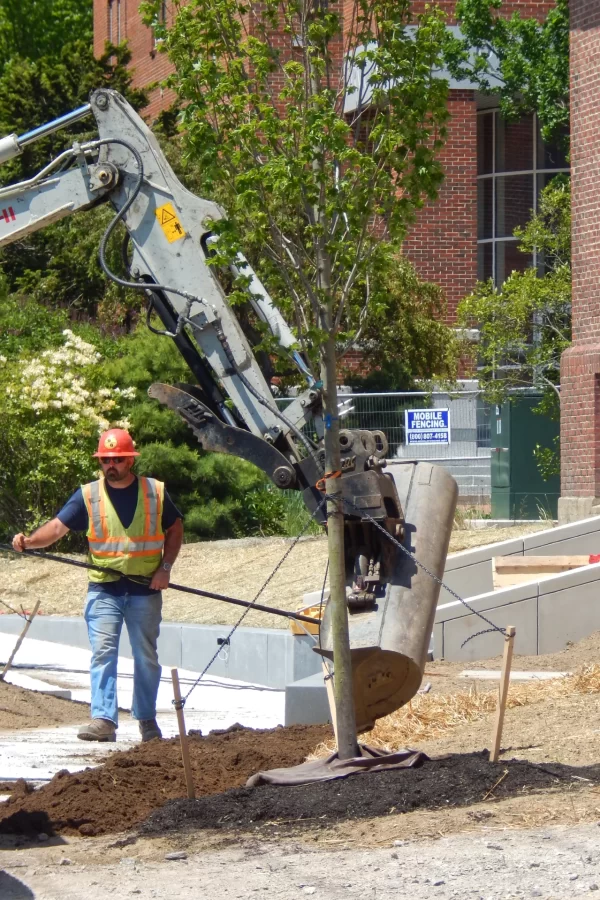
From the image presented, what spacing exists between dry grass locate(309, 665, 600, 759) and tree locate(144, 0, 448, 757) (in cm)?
134

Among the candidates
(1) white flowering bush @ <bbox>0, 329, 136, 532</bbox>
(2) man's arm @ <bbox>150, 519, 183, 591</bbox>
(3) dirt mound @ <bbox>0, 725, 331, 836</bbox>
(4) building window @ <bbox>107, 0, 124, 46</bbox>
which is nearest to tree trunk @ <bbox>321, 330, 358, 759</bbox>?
(3) dirt mound @ <bbox>0, 725, 331, 836</bbox>

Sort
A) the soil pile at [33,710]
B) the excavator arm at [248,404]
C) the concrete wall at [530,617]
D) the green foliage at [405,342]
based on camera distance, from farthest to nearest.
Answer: the green foliage at [405,342] → the concrete wall at [530,617] → the soil pile at [33,710] → the excavator arm at [248,404]

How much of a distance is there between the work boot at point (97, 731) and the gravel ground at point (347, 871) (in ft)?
9.13

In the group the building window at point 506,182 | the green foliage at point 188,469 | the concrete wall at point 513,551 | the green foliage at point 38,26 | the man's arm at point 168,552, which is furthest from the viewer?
the green foliage at point 38,26

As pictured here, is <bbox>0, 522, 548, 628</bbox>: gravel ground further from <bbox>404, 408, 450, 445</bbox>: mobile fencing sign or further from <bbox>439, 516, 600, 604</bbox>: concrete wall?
<bbox>404, 408, 450, 445</bbox>: mobile fencing sign

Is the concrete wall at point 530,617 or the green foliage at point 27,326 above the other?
the green foliage at point 27,326

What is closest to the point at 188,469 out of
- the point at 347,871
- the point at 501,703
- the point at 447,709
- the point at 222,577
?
the point at 222,577

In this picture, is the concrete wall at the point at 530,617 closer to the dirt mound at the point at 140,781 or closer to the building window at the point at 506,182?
the dirt mound at the point at 140,781

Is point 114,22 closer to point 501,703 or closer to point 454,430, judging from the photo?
point 454,430

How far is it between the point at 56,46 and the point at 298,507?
3032 cm

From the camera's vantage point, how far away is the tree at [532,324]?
20.3m

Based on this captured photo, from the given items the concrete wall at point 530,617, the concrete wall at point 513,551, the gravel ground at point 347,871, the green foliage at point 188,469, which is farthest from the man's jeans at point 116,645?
the green foliage at point 188,469

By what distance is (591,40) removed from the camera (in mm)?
17203

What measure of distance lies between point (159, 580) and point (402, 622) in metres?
2.18
